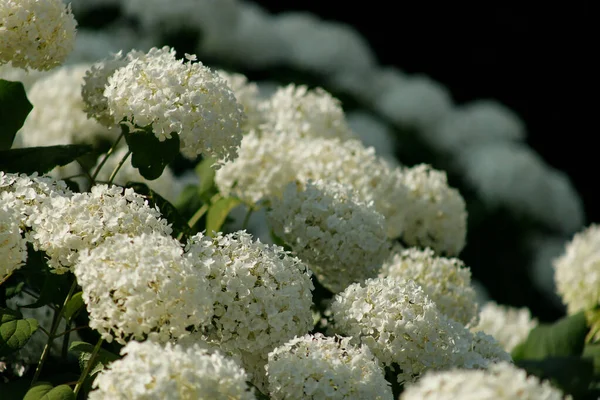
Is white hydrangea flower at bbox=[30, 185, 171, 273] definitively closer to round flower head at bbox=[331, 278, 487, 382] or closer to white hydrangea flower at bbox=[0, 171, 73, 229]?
white hydrangea flower at bbox=[0, 171, 73, 229]

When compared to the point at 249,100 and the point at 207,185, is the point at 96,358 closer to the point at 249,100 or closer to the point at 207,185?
the point at 207,185

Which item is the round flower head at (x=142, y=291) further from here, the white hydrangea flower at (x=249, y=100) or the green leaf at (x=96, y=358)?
the white hydrangea flower at (x=249, y=100)

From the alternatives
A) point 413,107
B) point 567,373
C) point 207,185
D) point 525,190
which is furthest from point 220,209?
point 413,107

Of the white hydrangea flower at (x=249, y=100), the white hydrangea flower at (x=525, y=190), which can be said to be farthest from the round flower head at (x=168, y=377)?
the white hydrangea flower at (x=525, y=190)

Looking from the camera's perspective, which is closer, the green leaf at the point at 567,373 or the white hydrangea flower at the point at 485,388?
the white hydrangea flower at the point at 485,388

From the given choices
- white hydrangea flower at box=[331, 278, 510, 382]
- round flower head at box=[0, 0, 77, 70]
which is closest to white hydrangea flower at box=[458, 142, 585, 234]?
white hydrangea flower at box=[331, 278, 510, 382]
